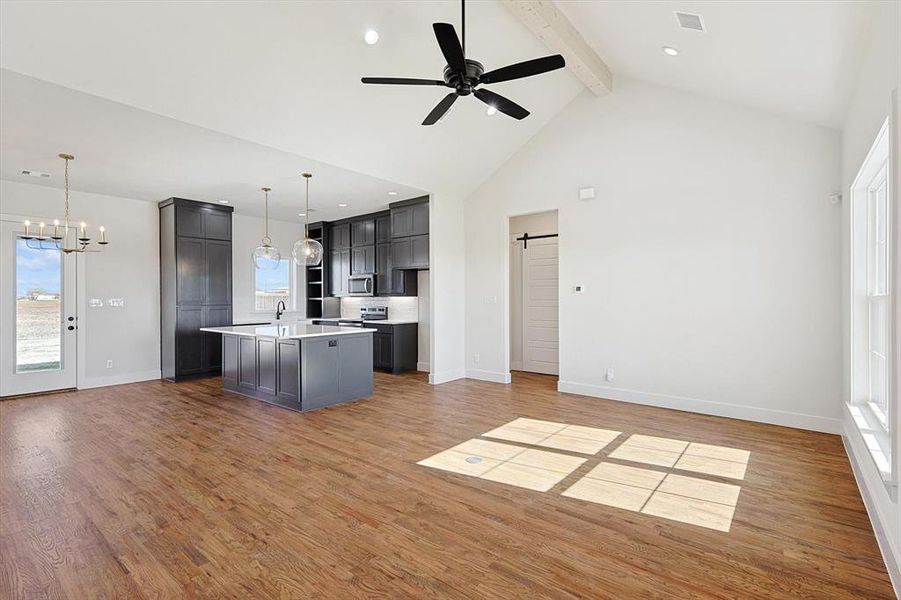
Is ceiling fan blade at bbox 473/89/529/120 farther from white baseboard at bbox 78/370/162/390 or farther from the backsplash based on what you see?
white baseboard at bbox 78/370/162/390

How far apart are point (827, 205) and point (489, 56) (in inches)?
141

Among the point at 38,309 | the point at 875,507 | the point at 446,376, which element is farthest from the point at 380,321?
the point at 875,507

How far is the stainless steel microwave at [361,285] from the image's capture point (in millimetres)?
8406

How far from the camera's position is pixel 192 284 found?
731 centimetres

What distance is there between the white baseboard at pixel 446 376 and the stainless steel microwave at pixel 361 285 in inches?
90.7

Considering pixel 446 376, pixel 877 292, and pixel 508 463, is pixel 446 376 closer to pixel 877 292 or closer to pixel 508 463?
pixel 508 463

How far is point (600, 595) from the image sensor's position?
2.00 meters

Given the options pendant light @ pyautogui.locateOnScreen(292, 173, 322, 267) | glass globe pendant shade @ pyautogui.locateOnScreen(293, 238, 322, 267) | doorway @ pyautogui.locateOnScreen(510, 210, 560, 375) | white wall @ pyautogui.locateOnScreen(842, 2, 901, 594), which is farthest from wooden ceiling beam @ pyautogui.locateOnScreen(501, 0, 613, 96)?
glass globe pendant shade @ pyautogui.locateOnScreen(293, 238, 322, 267)

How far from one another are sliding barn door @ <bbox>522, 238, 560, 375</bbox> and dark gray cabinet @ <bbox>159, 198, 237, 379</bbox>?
207 inches

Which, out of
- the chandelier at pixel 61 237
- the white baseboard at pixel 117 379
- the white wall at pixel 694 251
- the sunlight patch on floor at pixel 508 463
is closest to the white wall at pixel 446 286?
the white wall at pixel 694 251

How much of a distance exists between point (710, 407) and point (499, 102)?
3975 millimetres

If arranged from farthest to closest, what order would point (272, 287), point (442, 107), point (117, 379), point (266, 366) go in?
1. point (272, 287)
2. point (117, 379)
3. point (266, 366)
4. point (442, 107)

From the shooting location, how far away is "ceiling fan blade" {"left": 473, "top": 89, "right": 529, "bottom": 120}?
11.1 ft

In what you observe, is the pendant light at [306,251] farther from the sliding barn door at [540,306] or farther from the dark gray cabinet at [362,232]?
the sliding barn door at [540,306]
